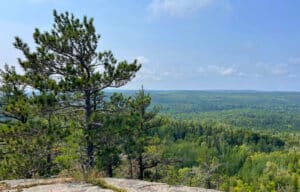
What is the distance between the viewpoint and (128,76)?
1395 centimetres

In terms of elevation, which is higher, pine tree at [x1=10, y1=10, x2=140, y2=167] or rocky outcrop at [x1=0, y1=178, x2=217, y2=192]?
pine tree at [x1=10, y1=10, x2=140, y2=167]

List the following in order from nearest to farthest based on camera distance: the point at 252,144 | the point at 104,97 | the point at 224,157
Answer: the point at 104,97 → the point at 224,157 → the point at 252,144

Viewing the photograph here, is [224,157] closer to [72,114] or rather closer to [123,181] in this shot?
[72,114]

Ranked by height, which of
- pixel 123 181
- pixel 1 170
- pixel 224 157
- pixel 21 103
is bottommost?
pixel 224 157

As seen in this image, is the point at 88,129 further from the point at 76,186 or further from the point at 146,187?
the point at 146,187

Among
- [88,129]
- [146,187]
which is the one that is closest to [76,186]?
[146,187]

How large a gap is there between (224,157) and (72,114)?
196 feet

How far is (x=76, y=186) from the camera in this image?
246 inches

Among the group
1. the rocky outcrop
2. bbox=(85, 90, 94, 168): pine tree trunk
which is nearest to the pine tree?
bbox=(85, 90, 94, 168): pine tree trunk

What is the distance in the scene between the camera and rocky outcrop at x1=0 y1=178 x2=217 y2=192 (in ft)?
19.8

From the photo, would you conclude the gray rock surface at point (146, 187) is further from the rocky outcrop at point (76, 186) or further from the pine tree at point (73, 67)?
the pine tree at point (73, 67)

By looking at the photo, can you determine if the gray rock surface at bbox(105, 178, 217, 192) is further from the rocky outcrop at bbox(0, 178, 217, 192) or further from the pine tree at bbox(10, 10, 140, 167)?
the pine tree at bbox(10, 10, 140, 167)

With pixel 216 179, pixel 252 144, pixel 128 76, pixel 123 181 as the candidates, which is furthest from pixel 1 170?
pixel 252 144

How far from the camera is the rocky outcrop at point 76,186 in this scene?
604 centimetres
